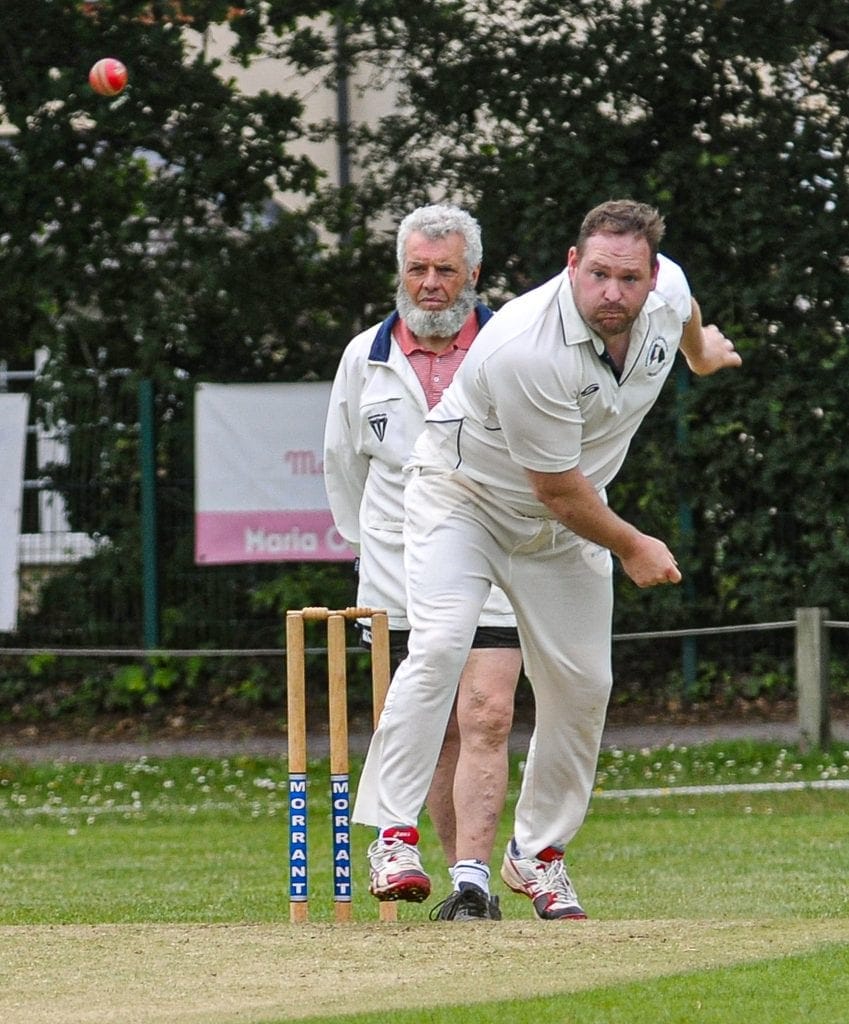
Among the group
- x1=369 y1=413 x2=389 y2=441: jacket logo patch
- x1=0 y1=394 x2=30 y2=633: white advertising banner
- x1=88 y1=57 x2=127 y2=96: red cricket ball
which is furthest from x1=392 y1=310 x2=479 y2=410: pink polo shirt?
x1=0 y1=394 x2=30 y2=633: white advertising banner

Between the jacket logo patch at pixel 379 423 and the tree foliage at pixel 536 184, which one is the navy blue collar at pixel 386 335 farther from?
the tree foliage at pixel 536 184

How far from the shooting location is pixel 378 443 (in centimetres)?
625

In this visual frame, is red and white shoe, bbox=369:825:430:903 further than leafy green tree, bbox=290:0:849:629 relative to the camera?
No

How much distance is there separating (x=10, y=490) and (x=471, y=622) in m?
8.65

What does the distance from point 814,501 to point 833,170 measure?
2.17 m

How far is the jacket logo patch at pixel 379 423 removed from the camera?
20.5 feet

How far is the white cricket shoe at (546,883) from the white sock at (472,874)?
0.38 ft

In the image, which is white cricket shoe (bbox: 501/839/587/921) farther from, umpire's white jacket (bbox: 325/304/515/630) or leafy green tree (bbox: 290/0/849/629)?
leafy green tree (bbox: 290/0/849/629)

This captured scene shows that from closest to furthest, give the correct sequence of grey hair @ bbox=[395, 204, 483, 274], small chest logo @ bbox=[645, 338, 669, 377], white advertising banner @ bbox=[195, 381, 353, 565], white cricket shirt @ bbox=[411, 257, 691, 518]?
white cricket shirt @ bbox=[411, 257, 691, 518] → small chest logo @ bbox=[645, 338, 669, 377] → grey hair @ bbox=[395, 204, 483, 274] → white advertising banner @ bbox=[195, 381, 353, 565]

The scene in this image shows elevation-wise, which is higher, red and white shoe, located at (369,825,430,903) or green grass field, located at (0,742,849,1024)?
red and white shoe, located at (369,825,430,903)

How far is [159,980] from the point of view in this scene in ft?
15.1

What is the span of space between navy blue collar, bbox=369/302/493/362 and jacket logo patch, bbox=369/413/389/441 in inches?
7.2

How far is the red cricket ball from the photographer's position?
1259 centimetres

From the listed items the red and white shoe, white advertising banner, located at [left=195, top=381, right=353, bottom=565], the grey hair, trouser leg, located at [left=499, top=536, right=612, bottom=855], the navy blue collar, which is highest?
the grey hair
